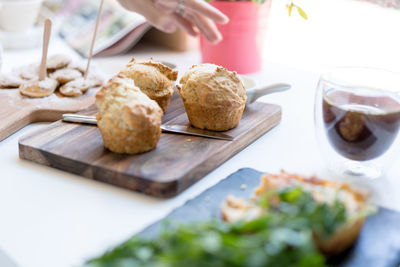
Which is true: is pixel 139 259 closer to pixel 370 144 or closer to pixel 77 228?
pixel 77 228

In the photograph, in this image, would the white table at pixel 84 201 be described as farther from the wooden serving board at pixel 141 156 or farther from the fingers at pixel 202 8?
the fingers at pixel 202 8

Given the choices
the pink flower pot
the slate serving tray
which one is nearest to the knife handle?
the slate serving tray

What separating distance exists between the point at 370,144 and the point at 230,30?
38.5 inches

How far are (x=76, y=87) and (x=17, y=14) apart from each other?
88cm

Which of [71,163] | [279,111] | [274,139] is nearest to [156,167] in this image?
[71,163]

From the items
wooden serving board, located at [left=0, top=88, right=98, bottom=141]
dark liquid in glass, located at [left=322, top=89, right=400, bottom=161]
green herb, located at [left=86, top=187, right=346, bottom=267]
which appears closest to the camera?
green herb, located at [left=86, top=187, right=346, bottom=267]

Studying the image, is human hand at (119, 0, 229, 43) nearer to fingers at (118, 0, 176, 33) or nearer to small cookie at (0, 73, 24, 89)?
fingers at (118, 0, 176, 33)

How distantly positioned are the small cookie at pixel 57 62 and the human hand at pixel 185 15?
341 mm

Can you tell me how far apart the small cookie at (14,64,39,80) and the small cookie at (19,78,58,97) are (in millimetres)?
103

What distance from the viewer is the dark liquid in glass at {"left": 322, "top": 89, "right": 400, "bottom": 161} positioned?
47.2 inches

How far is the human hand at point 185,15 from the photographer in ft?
5.65

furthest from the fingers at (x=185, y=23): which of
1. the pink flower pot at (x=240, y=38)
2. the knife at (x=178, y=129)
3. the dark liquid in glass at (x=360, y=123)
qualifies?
the dark liquid in glass at (x=360, y=123)

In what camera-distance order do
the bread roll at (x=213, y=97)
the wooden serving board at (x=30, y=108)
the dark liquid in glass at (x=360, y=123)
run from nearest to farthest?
1. the dark liquid in glass at (x=360, y=123)
2. the bread roll at (x=213, y=97)
3. the wooden serving board at (x=30, y=108)

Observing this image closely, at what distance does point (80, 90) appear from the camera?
1824mm
